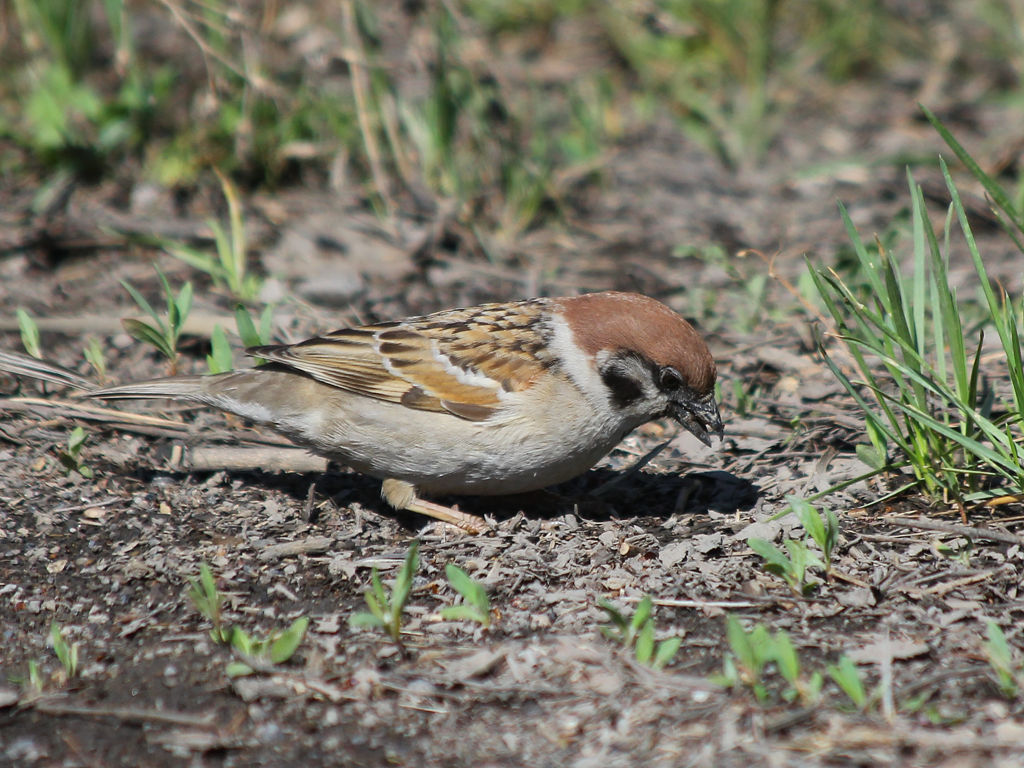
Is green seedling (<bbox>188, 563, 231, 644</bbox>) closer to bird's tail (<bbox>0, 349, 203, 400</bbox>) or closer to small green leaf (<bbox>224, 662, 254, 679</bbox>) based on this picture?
small green leaf (<bbox>224, 662, 254, 679</bbox>)

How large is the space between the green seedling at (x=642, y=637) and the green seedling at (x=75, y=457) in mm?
2297

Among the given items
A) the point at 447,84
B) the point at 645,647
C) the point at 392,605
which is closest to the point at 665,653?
the point at 645,647

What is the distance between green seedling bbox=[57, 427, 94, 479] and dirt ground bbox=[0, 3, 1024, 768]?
56 mm

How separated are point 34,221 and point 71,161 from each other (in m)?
0.52

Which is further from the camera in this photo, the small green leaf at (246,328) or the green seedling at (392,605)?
the small green leaf at (246,328)

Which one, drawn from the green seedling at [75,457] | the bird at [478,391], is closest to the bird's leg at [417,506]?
the bird at [478,391]

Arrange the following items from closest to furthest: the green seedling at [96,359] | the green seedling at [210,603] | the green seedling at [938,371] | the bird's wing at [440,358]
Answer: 1. the green seedling at [210,603]
2. the green seedling at [938,371]
3. the bird's wing at [440,358]
4. the green seedling at [96,359]

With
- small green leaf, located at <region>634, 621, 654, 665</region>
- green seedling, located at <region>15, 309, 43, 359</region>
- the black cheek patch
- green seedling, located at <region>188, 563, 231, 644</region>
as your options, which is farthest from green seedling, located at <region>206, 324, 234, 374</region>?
small green leaf, located at <region>634, 621, 654, 665</region>

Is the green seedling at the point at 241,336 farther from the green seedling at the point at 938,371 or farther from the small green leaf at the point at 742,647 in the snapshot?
the small green leaf at the point at 742,647

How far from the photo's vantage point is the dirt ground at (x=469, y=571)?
9.93ft

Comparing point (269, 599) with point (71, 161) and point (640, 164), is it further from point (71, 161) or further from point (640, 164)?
point (640, 164)

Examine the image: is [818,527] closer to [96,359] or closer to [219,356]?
[219,356]

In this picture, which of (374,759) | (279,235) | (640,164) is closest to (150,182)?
(279,235)

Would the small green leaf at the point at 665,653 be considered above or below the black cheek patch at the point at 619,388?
below
